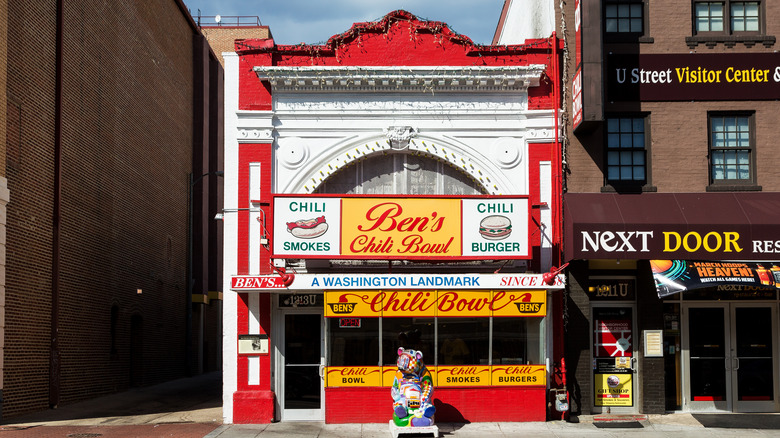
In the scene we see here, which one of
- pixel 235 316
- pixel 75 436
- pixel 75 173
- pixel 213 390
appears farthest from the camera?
pixel 213 390

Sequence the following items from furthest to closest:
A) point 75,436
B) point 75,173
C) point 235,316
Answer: point 75,173, point 235,316, point 75,436

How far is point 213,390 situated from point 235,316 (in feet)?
30.7

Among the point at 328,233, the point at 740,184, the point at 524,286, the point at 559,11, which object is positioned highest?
the point at 559,11

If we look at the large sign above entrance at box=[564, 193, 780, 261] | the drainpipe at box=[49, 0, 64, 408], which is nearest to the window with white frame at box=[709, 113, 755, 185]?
the large sign above entrance at box=[564, 193, 780, 261]

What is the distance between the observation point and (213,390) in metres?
24.1

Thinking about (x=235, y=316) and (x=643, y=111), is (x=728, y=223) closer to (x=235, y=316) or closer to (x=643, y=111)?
(x=643, y=111)

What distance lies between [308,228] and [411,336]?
2.81 metres

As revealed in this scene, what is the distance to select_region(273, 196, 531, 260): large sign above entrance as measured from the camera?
49.1 feet

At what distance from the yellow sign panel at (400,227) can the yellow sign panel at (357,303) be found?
75cm

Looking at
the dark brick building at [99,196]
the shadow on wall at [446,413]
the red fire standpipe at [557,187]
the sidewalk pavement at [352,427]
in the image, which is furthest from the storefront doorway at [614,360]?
the dark brick building at [99,196]

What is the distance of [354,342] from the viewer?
50.0 ft

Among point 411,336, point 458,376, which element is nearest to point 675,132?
point 458,376

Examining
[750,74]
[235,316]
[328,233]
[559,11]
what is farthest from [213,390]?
[750,74]

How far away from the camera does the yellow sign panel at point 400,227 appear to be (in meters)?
15.1
